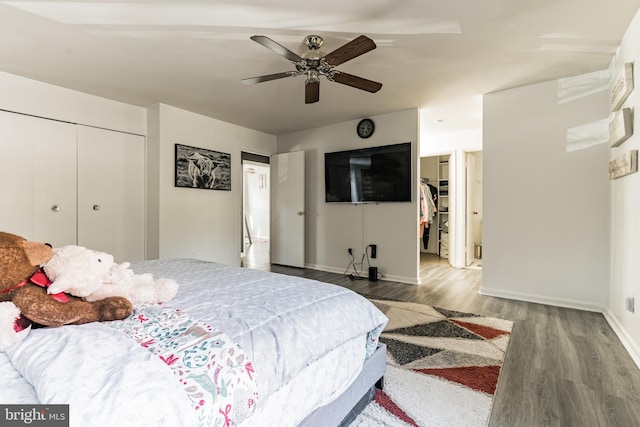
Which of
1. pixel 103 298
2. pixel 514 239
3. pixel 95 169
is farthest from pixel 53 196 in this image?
pixel 514 239

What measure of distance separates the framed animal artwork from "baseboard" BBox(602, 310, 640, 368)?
4706 millimetres

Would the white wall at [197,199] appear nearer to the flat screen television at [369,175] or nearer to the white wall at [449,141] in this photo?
the flat screen television at [369,175]

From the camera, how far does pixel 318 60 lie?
2379mm

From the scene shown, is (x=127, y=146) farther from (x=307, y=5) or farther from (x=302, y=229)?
(x=307, y=5)

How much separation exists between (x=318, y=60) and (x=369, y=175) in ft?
7.41

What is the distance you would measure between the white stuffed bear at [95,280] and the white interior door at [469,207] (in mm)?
5244

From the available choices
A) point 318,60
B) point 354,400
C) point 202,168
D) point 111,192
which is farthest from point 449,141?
point 111,192

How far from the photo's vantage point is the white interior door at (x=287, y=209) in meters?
5.13

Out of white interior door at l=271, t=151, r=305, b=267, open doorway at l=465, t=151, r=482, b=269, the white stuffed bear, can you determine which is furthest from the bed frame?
open doorway at l=465, t=151, r=482, b=269

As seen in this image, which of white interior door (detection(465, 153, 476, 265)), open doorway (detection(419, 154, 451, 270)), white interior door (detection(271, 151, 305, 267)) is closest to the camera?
white interior door (detection(271, 151, 305, 267))

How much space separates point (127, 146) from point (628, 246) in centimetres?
535

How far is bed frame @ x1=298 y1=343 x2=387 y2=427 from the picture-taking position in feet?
3.75

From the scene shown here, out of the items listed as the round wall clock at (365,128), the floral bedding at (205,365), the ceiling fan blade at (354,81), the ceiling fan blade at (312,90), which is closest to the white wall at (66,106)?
the ceiling fan blade at (312,90)

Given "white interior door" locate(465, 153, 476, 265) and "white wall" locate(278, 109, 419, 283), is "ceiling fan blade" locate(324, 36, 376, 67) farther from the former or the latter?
"white interior door" locate(465, 153, 476, 265)
